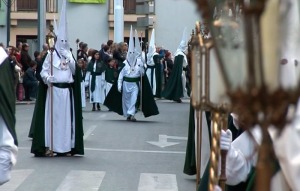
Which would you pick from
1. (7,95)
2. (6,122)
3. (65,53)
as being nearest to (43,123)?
(65,53)

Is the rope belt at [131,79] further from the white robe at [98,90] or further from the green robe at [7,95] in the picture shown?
the green robe at [7,95]

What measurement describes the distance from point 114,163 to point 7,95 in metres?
7.92

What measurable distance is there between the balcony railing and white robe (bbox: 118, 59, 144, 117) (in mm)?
24525

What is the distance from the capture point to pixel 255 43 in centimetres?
205

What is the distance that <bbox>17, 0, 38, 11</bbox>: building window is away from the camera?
47.0m

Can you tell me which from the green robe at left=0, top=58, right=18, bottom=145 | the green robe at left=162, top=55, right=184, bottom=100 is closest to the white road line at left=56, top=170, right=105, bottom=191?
the green robe at left=0, top=58, right=18, bottom=145

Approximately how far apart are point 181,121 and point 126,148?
712 cm

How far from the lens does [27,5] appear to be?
4734 cm

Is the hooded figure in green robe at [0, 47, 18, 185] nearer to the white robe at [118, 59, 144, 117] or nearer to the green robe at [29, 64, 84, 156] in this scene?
the green robe at [29, 64, 84, 156]

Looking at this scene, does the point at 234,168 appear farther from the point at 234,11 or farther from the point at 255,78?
the point at 255,78

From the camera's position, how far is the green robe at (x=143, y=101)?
22.8 metres

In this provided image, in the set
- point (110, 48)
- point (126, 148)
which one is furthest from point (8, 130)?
point (110, 48)

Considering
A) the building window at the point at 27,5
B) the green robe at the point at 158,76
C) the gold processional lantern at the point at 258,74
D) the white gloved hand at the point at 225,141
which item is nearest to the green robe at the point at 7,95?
the white gloved hand at the point at 225,141

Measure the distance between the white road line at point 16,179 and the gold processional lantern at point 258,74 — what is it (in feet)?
29.1
